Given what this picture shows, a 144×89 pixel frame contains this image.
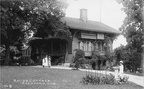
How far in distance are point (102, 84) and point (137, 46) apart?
9.32 metres

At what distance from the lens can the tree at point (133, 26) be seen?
19125 millimetres

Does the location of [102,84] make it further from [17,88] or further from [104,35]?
[104,35]

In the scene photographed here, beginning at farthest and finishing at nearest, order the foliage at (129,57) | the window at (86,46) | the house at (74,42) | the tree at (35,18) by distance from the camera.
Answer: the window at (86,46) < the house at (74,42) < the tree at (35,18) < the foliage at (129,57)

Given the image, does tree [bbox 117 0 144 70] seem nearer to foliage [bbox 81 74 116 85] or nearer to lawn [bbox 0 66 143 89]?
lawn [bbox 0 66 143 89]

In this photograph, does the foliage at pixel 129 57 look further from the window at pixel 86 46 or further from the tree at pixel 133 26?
the window at pixel 86 46

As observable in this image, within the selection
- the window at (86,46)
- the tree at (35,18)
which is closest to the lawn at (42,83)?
the tree at (35,18)

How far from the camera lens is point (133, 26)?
1953 centimetres

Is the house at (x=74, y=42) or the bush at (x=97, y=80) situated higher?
the house at (x=74, y=42)

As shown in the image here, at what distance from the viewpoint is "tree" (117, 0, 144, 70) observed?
19.1 m

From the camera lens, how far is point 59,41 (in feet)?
99.5

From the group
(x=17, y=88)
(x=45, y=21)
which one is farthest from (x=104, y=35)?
(x=17, y=88)

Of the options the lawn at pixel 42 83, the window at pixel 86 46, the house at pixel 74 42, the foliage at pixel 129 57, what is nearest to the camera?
the lawn at pixel 42 83

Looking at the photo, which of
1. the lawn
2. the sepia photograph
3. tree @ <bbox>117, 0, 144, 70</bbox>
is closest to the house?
the sepia photograph

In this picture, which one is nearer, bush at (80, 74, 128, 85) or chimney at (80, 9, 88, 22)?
bush at (80, 74, 128, 85)
